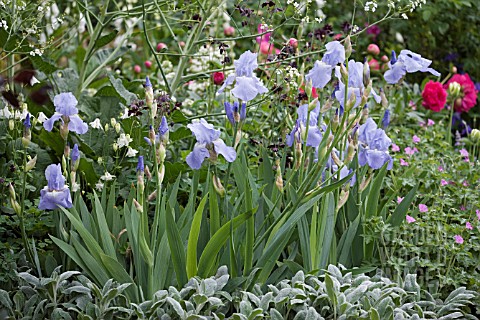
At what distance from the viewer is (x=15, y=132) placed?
2770 mm

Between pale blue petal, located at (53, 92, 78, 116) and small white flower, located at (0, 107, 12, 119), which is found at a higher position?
pale blue petal, located at (53, 92, 78, 116)

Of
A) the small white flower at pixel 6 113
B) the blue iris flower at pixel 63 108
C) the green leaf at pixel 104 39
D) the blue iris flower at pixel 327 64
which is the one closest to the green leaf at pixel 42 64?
the green leaf at pixel 104 39

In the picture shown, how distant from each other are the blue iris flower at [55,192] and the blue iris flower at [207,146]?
39 centimetres

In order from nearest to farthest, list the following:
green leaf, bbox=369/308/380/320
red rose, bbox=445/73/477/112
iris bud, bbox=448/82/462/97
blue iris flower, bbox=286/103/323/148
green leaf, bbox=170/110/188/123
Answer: green leaf, bbox=369/308/380/320
blue iris flower, bbox=286/103/323/148
green leaf, bbox=170/110/188/123
iris bud, bbox=448/82/462/97
red rose, bbox=445/73/477/112

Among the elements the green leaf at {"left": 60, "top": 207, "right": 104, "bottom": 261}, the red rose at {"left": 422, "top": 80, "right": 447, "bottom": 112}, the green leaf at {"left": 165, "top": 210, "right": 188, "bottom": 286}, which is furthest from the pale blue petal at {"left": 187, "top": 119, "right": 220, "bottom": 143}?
the red rose at {"left": 422, "top": 80, "right": 447, "bottom": 112}

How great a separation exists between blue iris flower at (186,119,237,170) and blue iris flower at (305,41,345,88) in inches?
13.1

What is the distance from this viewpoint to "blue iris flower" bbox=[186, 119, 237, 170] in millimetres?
2088

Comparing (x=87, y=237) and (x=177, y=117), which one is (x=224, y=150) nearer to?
(x=87, y=237)

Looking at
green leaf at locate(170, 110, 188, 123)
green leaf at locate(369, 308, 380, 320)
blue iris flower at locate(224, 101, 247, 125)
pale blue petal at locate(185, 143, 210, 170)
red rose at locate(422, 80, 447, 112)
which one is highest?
blue iris flower at locate(224, 101, 247, 125)

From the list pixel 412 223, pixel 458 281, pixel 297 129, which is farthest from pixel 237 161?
pixel 458 281

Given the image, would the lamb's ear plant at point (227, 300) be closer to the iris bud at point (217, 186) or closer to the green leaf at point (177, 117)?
the iris bud at point (217, 186)

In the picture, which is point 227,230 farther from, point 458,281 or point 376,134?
point 458,281

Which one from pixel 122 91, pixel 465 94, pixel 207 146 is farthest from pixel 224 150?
pixel 465 94

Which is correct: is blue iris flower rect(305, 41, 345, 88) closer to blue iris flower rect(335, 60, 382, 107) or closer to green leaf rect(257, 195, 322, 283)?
blue iris flower rect(335, 60, 382, 107)
